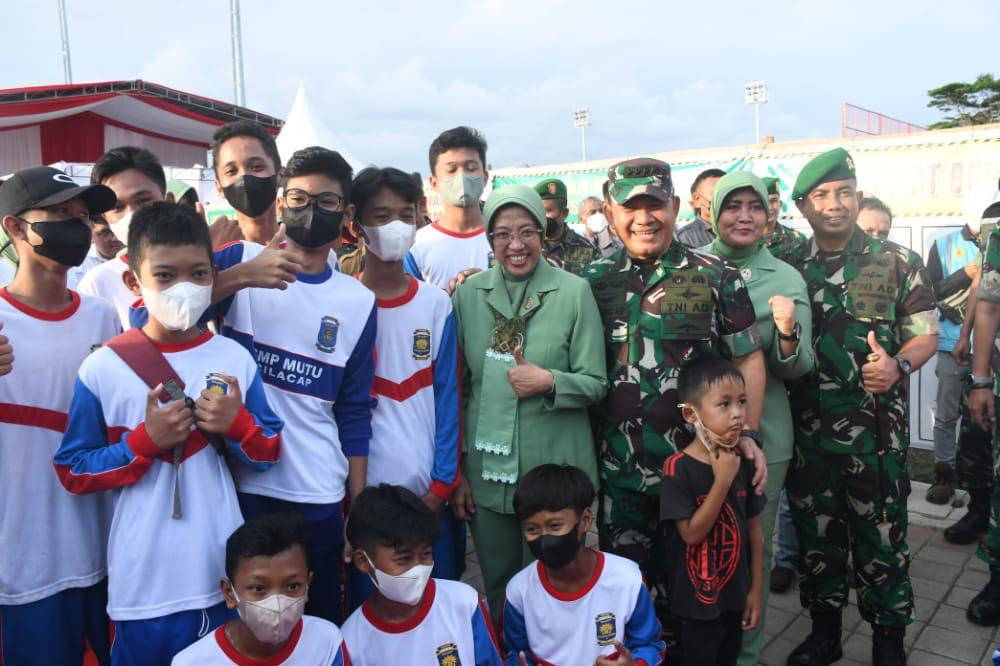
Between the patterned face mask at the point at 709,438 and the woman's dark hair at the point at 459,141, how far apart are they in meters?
2.24

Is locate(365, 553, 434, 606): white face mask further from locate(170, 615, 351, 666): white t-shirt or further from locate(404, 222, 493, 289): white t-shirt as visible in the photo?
locate(404, 222, 493, 289): white t-shirt

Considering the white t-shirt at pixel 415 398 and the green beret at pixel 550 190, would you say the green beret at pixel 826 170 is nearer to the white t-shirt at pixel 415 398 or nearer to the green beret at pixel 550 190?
the white t-shirt at pixel 415 398

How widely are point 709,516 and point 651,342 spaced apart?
0.73 meters

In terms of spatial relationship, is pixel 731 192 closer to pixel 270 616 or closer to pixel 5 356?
pixel 270 616

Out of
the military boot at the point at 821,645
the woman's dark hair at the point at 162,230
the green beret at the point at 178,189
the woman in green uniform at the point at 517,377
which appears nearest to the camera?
the woman's dark hair at the point at 162,230

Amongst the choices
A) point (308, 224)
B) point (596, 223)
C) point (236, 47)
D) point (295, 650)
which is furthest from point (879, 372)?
point (236, 47)

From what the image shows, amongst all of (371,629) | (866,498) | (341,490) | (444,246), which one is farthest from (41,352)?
(866,498)

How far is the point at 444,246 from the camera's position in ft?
13.9

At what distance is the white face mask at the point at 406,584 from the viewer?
2.53m

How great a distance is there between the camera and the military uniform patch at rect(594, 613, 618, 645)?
2699 mm

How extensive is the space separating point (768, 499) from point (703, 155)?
9355mm

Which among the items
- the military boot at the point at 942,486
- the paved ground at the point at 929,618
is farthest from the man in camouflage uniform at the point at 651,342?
the military boot at the point at 942,486

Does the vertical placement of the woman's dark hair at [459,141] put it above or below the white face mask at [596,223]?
above

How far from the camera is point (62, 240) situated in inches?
100
